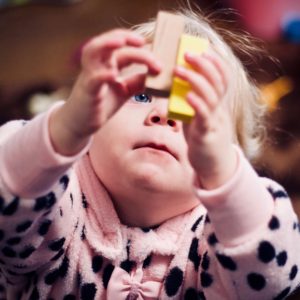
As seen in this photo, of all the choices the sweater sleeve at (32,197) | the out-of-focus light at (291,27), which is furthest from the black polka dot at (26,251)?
the out-of-focus light at (291,27)

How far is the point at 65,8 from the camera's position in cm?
91

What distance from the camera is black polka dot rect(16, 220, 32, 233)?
427 millimetres

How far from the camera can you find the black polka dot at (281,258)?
16.7 inches

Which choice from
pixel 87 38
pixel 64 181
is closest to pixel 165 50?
pixel 64 181

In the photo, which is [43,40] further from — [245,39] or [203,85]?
[203,85]

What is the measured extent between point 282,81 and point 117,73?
0.52 m

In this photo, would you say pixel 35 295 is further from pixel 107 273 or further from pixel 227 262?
pixel 227 262

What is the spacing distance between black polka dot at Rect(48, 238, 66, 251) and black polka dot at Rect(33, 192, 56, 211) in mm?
55

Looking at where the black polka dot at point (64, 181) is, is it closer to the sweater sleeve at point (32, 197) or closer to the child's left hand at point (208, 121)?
the sweater sleeve at point (32, 197)

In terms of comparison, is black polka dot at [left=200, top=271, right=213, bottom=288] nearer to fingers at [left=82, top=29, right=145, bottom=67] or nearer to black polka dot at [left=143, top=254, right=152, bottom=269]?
black polka dot at [left=143, top=254, right=152, bottom=269]

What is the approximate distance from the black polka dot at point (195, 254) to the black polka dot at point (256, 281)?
0.07 metres

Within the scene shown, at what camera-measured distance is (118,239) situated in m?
0.50

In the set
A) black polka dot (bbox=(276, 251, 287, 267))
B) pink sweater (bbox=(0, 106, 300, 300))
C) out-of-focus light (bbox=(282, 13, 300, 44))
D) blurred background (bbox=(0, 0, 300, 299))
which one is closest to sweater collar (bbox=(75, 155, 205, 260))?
pink sweater (bbox=(0, 106, 300, 300))

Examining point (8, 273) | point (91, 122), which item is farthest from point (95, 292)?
point (91, 122)
